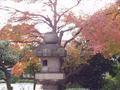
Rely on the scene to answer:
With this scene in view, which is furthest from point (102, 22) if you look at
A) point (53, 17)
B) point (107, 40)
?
point (53, 17)

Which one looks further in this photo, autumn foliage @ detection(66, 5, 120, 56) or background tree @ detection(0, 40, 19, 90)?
background tree @ detection(0, 40, 19, 90)

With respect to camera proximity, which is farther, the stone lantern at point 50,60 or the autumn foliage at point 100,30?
the autumn foliage at point 100,30

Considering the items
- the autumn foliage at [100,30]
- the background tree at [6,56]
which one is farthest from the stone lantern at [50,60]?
the background tree at [6,56]

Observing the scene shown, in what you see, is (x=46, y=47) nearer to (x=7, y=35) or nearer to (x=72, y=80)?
(x=7, y=35)

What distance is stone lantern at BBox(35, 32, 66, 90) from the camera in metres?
6.87

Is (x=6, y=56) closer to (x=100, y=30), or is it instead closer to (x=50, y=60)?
(x=100, y=30)

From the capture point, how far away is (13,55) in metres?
16.3

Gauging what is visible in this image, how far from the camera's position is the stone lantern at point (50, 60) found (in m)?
6.87

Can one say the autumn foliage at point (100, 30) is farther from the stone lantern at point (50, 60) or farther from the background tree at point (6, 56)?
the background tree at point (6, 56)

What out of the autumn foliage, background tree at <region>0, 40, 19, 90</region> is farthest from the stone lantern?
background tree at <region>0, 40, 19, 90</region>

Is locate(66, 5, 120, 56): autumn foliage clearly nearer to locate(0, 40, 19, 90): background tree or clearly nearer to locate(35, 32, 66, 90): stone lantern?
locate(35, 32, 66, 90): stone lantern

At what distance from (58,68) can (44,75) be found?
0.42 meters

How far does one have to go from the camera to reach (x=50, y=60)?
7148 millimetres

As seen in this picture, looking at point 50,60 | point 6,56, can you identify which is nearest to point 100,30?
point 50,60
